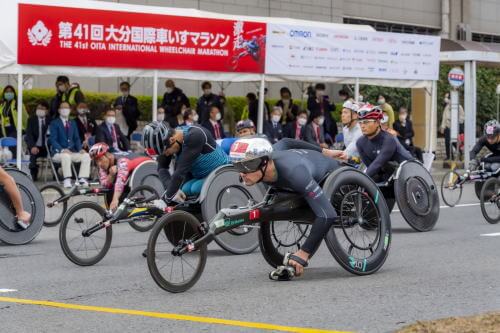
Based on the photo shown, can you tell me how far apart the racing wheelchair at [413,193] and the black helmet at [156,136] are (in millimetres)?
3825

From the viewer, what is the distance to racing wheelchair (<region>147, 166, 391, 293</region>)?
881 centimetres

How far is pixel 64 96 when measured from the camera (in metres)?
21.6

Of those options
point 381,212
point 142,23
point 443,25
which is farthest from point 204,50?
point 443,25

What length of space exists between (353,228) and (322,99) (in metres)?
15.2

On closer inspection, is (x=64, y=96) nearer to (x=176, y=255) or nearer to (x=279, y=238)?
(x=279, y=238)

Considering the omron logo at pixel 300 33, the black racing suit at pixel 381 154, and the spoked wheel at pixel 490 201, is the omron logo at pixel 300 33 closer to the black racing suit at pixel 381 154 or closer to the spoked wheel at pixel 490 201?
the spoked wheel at pixel 490 201

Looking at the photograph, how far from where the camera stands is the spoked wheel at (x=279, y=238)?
9.94m

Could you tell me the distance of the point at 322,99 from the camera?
24.7 meters

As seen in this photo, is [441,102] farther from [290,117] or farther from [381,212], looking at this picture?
[381,212]

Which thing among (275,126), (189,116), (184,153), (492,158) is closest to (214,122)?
(189,116)

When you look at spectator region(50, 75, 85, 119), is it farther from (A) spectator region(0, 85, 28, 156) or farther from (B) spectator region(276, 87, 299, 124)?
(B) spectator region(276, 87, 299, 124)

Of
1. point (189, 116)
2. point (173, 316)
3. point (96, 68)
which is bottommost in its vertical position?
point (173, 316)

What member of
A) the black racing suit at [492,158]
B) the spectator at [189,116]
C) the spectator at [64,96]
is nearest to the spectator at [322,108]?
the spectator at [189,116]

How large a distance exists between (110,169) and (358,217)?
4.81 metres
